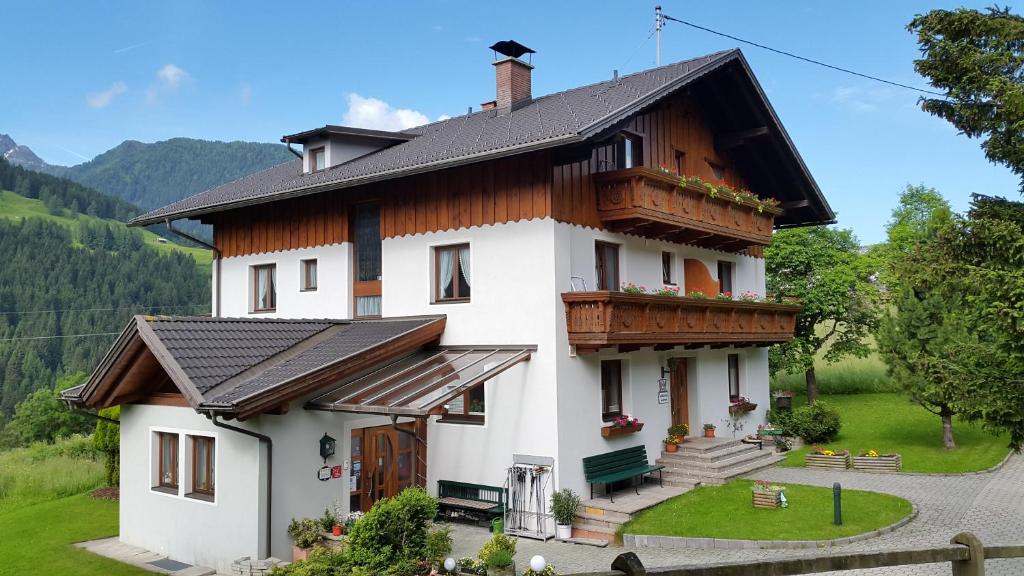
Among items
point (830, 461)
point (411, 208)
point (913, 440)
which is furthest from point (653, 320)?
point (913, 440)

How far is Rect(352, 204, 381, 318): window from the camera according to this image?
60.8ft

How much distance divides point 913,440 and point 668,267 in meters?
9.75

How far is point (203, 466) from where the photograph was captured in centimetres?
1408

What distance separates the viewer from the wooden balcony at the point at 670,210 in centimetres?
1617

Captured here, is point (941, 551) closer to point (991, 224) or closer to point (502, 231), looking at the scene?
point (991, 224)

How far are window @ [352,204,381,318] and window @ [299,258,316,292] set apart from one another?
5.44 ft

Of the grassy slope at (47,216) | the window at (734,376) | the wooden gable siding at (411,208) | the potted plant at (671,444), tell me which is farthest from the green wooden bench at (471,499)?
the grassy slope at (47,216)

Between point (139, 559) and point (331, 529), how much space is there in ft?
12.2

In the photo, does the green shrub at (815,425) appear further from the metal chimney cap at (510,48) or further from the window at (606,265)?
the metal chimney cap at (510,48)

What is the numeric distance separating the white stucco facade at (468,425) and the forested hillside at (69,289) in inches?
2555

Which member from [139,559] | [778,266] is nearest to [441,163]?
[139,559]

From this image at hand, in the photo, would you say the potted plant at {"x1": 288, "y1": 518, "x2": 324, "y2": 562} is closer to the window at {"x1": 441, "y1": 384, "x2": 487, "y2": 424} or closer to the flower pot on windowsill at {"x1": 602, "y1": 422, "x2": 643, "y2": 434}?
the window at {"x1": 441, "y1": 384, "x2": 487, "y2": 424}

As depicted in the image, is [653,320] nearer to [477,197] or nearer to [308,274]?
[477,197]

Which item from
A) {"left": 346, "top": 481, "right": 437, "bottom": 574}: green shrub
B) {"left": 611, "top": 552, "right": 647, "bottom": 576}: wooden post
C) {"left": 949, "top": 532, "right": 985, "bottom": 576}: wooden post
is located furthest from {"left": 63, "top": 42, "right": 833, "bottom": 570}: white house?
{"left": 611, "top": 552, "right": 647, "bottom": 576}: wooden post
